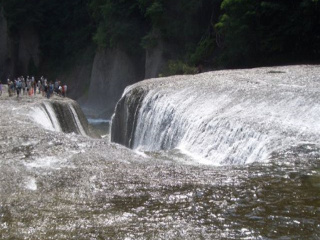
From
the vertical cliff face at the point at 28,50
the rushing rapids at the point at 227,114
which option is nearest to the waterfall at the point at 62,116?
the rushing rapids at the point at 227,114

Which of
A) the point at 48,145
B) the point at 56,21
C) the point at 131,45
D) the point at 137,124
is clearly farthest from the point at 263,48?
the point at 56,21

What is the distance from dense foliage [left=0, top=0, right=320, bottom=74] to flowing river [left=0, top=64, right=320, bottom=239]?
1449 cm

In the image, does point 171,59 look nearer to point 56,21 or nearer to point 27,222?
point 56,21

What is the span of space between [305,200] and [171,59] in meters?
27.1

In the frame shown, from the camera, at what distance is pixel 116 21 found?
37.6 meters

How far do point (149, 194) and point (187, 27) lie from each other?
2587 centimetres

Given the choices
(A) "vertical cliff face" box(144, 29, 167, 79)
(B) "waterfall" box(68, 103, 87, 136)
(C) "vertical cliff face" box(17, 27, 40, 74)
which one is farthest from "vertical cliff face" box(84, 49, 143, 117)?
(B) "waterfall" box(68, 103, 87, 136)

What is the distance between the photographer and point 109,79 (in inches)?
1596

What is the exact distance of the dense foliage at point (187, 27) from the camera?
25125 mm

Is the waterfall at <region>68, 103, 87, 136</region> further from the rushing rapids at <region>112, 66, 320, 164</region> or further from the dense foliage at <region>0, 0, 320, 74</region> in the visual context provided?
the dense foliage at <region>0, 0, 320, 74</region>

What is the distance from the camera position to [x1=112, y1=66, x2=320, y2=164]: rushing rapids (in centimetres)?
1192

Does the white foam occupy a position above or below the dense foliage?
below

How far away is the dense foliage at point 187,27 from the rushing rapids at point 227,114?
569 centimetres

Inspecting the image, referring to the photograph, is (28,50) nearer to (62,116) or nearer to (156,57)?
(156,57)
